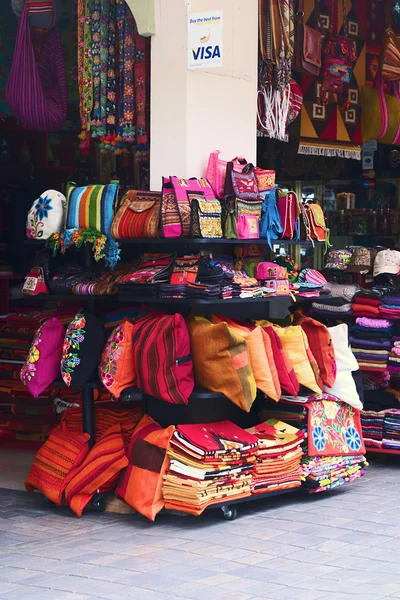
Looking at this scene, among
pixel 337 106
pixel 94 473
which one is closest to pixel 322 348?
pixel 94 473

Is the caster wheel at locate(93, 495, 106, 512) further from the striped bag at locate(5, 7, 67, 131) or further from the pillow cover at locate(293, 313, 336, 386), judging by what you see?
the striped bag at locate(5, 7, 67, 131)

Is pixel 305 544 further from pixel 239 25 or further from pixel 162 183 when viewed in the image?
pixel 239 25

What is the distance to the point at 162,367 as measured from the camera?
6.05m

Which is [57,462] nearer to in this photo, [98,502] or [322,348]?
[98,502]

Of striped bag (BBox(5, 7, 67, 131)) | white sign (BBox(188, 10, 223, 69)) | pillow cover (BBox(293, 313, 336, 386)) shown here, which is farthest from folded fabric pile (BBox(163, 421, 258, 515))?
striped bag (BBox(5, 7, 67, 131))

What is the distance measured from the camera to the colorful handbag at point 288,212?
6.67 metres

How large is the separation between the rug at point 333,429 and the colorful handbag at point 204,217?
4.29 feet

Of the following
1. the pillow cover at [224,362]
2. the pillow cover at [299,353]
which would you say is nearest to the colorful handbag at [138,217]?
the pillow cover at [224,362]

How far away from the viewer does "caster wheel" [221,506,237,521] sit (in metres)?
6.13

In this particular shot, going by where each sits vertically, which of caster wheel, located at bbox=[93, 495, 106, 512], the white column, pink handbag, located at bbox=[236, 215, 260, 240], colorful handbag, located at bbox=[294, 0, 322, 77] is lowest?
caster wheel, located at bbox=[93, 495, 106, 512]

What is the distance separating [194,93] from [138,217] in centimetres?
83

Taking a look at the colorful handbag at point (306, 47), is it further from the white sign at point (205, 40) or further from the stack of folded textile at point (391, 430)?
the stack of folded textile at point (391, 430)

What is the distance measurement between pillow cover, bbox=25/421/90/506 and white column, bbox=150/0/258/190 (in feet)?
5.26

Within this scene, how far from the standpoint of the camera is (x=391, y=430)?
7.71 metres
